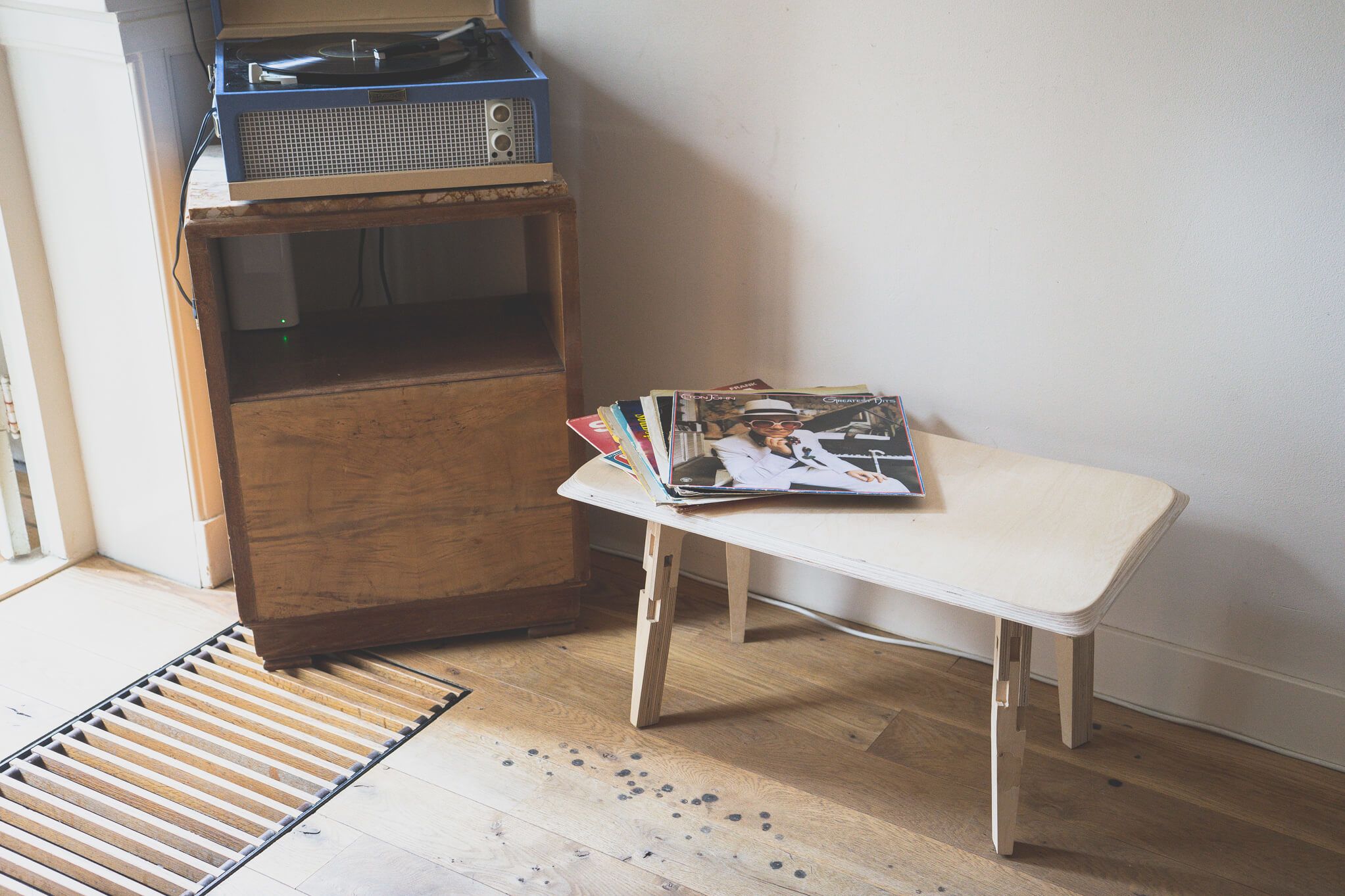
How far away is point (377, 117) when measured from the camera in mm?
1304

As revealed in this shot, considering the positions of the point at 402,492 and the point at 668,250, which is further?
the point at 668,250

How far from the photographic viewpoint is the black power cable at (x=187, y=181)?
1463 mm

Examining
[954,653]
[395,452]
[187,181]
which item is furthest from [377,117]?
[954,653]

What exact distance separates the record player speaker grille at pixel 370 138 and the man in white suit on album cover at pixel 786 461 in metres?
0.45

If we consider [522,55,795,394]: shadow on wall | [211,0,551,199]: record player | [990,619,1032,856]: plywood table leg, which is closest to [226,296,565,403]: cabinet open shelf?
[522,55,795,394]: shadow on wall

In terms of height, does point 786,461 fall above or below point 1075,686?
above

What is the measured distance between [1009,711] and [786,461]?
0.35 meters

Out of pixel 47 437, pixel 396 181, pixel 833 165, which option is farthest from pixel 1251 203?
pixel 47 437

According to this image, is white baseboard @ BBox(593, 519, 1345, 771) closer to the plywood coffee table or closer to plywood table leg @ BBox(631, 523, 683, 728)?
the plywood coffee table

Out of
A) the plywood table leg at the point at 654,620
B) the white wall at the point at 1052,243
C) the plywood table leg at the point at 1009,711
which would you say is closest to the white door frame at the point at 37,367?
the white wall at the point at 1052,243

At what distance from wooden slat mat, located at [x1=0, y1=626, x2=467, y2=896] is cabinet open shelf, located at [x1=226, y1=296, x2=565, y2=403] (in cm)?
42

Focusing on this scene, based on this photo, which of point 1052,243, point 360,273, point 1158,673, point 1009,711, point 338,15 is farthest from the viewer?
point 360,273

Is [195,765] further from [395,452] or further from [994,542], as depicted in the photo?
[994,542]

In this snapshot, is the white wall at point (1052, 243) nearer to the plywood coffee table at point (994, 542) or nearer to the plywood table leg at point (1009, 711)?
the plywood coffee table at point (994, 542)
